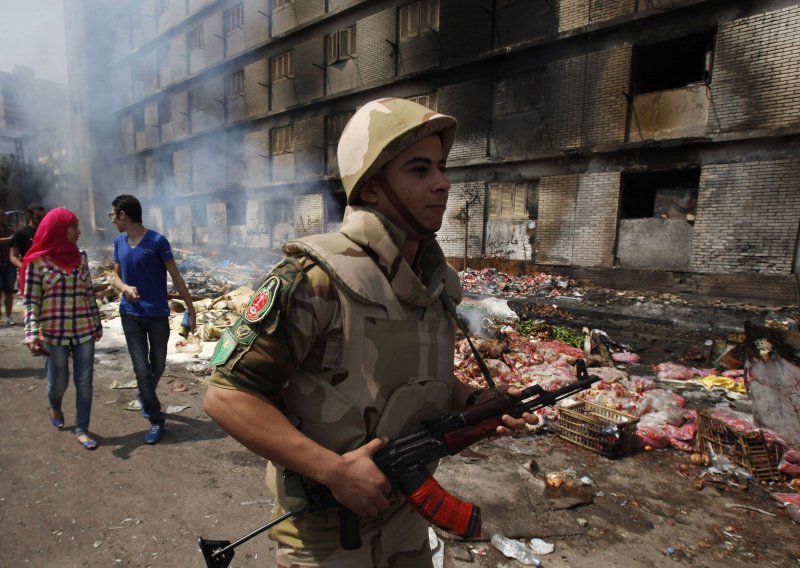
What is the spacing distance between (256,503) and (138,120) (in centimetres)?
2692

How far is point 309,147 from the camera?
1538 cm

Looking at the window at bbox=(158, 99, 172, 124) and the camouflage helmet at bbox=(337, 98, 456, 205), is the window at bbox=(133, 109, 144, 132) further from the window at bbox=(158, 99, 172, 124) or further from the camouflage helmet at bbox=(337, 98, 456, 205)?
the camouflage helmet at bbox=(337, 98, 456, 205)

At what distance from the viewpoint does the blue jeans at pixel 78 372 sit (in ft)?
10.9

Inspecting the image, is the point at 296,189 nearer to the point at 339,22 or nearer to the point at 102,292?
the point at 339,22

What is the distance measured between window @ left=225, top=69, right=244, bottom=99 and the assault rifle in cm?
1972

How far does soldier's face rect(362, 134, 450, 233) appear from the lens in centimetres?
113

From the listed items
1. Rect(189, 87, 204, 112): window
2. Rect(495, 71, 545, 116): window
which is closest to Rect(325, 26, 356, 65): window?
Rect(495, 71, 545, 116): window

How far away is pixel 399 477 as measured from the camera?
1.12 meters

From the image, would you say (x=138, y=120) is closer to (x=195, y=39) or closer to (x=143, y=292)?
(x=195, y=39)

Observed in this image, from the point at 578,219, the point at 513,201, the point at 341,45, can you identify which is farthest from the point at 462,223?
the point at 341,45

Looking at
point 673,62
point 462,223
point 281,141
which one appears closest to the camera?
point 673,62

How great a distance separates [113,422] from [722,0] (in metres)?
11.4

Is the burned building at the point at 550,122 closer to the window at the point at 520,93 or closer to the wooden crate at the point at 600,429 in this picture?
the window at the point at 520,93

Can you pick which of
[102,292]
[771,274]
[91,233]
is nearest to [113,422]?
[102,292]
